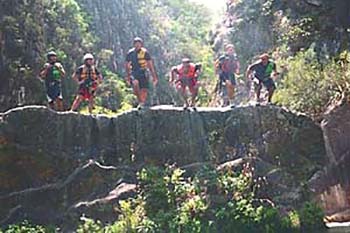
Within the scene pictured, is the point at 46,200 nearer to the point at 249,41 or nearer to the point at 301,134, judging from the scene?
the point at 301,134

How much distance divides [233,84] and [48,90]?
4075mm

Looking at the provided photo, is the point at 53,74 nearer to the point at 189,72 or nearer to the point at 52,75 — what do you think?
the point at 52,75

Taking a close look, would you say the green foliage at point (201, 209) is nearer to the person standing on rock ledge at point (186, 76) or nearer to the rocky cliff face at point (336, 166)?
the rocky cliff face at point (336, 166)

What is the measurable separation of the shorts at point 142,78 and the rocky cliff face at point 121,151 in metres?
0.59

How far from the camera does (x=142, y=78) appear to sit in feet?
42.9

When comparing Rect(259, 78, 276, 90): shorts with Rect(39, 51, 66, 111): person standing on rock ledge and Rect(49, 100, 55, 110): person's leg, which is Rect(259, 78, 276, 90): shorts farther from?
Rect(49, 100, 55, 110): person's leg

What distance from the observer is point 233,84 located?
46.1 feet

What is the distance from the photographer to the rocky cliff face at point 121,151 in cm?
1206

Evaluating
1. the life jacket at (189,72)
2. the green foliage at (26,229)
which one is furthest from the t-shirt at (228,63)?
the green foliage at (26,229)

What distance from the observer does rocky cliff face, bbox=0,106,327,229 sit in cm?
1206

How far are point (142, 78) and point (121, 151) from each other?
62.2 inches

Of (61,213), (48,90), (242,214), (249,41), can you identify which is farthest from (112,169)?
(249,41)

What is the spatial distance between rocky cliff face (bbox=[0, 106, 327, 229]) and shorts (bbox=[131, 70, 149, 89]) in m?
0.59

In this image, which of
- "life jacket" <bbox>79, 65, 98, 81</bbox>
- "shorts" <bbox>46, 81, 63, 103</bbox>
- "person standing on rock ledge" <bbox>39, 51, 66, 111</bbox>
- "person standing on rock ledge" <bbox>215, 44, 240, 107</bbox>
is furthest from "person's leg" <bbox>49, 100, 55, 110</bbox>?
"person standing on rock ledge" <bbox>215, 44, 240, 107</bbox>
